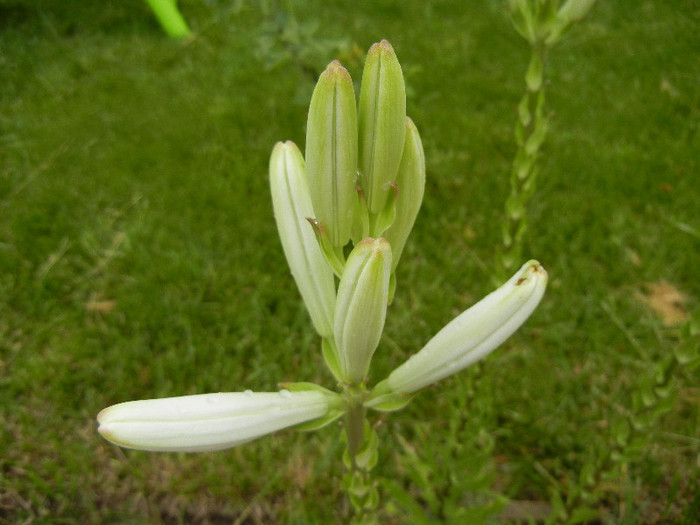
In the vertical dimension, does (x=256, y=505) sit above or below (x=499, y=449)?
above

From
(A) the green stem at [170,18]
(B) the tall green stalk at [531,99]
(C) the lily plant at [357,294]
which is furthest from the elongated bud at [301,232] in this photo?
(A) the green stem at [170,18]

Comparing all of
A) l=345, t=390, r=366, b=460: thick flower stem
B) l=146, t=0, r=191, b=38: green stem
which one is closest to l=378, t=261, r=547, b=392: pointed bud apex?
l=345, t=390, r=366, b=460: thick flower stem

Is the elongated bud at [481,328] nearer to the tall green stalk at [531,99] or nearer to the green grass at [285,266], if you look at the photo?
the tall green stalk at [531,99]

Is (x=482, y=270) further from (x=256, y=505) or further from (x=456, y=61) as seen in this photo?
(x=456, y=61)

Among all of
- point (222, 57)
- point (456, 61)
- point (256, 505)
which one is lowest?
point (256, 505)

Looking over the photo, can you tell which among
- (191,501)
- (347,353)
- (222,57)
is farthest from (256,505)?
(222,57)

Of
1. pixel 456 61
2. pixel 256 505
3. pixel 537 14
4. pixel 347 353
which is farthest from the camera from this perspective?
pixel 456 61

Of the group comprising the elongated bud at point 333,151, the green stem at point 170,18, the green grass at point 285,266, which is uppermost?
the green stem at point 170,18
